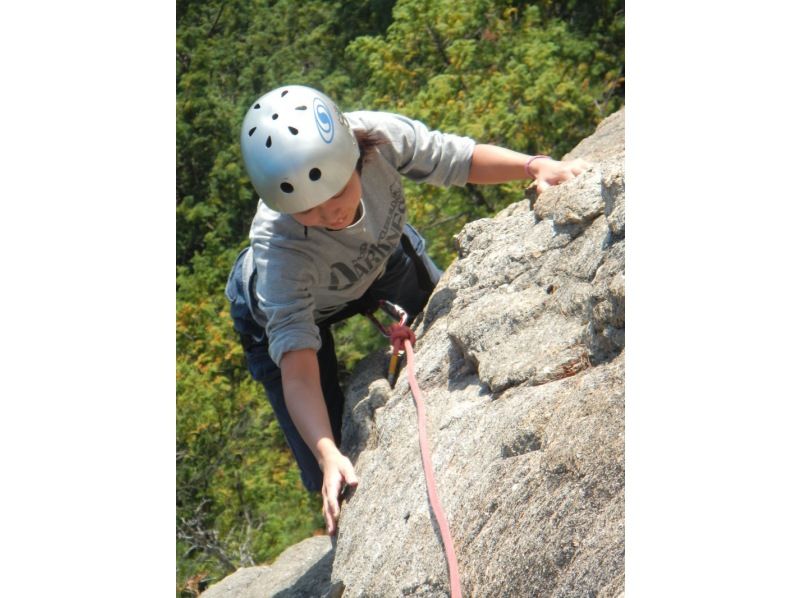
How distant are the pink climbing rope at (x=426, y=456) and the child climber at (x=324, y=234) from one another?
0.79 ft

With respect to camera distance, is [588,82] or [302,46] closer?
[588,82]

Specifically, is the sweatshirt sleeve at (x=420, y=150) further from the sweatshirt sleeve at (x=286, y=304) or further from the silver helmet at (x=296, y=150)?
the sweatshirt sleeve at (x=286, y=304)

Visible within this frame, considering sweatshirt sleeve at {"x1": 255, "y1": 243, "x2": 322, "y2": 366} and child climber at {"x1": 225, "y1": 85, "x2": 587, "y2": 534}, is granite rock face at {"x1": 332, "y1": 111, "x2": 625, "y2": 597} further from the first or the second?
sweatshirt sleeve at {"x1": 255, "y1": 243, "x2": 322, "y2": 366}

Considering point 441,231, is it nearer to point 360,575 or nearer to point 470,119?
point 470,119

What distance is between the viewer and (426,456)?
235 centimetres

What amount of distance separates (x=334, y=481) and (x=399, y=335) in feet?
A: 1.55

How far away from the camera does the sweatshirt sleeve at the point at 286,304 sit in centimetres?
285

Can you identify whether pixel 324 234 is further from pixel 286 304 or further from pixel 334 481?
pixel 334 481

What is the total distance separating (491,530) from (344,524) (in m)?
0.63

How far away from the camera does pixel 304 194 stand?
8.73ft

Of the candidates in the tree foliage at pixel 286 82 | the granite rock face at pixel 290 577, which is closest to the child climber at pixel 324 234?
the granite rock face at pixel 290 577

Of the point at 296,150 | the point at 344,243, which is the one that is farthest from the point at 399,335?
the point at 296,150

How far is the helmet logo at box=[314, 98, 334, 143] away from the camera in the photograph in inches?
106
